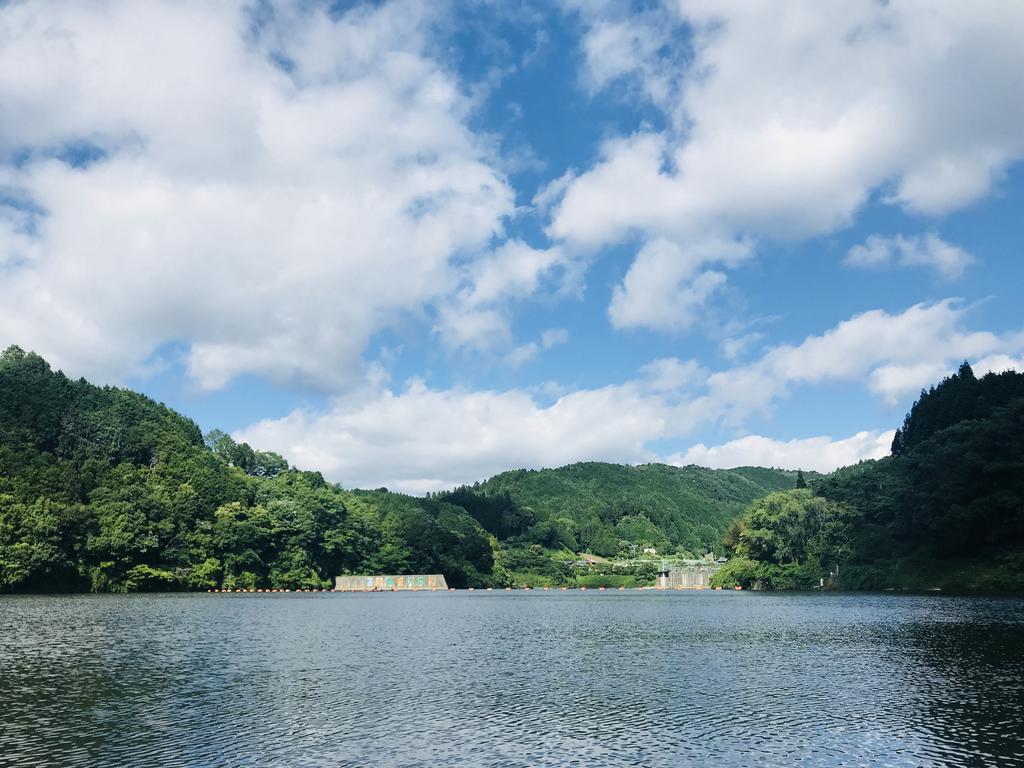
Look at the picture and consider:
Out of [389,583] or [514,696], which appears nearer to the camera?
[514,696]

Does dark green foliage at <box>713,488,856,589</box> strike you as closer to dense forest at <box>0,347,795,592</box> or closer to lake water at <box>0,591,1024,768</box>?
lake water at <box>0,591,1024,768</box>

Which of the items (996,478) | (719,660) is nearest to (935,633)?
(719,660)

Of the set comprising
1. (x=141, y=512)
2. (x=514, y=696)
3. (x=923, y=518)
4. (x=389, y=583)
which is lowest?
(x=514, y=696)

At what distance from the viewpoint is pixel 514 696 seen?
108 ft

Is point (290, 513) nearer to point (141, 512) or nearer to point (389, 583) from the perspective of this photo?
point (389, 583)

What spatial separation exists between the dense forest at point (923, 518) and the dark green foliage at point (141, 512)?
88.4m

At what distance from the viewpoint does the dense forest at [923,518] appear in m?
105

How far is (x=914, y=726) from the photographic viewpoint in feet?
88.0

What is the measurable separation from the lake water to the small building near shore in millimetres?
116871

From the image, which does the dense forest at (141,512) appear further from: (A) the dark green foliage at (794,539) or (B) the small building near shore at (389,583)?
(A) the dark green foliage at (794,539)

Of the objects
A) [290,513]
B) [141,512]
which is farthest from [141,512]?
[290,513]

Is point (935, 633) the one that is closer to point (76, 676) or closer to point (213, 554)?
point (76, 676)

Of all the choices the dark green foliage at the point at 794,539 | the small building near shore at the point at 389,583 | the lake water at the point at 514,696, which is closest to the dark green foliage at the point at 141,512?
the small building near shore at the point at 389,583

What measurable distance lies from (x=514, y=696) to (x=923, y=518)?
100323 mm
